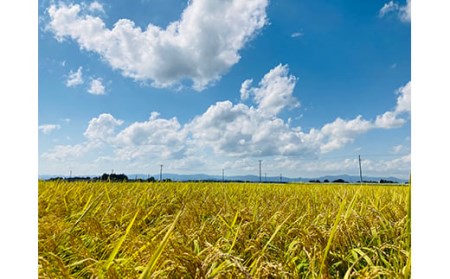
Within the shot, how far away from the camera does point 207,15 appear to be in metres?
2.07
